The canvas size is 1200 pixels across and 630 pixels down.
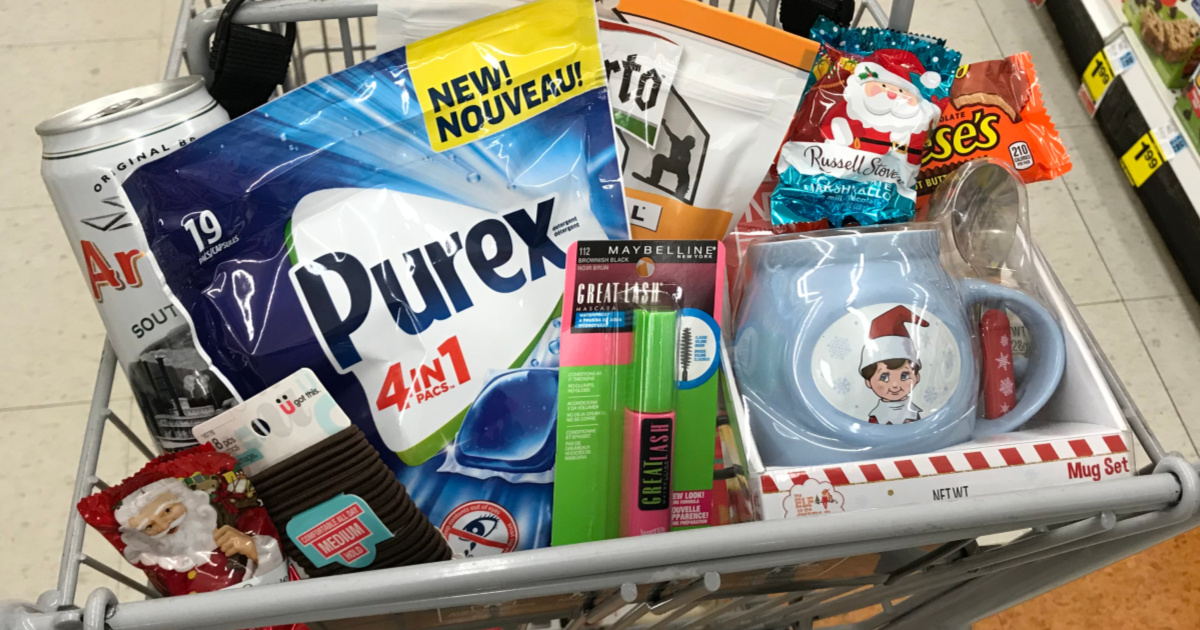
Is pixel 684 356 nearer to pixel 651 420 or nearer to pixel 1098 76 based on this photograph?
pixel 651 420

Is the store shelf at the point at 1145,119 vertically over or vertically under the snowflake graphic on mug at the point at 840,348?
under

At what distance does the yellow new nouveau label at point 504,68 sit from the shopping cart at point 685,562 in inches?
3.2

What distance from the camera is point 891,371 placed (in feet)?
2.05

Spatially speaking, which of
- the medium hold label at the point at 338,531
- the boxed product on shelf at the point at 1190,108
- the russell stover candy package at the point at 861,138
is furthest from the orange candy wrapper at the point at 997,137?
the boxed product on shelf at the point at 1190,108

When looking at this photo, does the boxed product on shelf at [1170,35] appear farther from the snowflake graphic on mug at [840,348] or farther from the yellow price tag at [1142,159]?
the snowflake graphic on mug at [840,348]

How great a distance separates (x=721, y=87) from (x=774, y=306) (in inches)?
8.4

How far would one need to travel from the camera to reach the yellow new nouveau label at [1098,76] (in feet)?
5.77

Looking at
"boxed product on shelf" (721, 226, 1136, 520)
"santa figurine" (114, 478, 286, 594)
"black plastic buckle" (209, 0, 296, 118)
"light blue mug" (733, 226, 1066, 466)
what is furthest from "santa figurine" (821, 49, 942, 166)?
"santa figurine" (114, 478, 286, 594)

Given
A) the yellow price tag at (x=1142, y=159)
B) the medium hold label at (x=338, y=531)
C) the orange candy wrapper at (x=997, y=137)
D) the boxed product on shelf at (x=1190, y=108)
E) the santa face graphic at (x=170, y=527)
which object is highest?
the orange candy wrapper at (x=997, y=137)

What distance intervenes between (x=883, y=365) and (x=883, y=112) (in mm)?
261

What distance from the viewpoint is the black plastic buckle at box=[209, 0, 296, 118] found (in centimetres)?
71

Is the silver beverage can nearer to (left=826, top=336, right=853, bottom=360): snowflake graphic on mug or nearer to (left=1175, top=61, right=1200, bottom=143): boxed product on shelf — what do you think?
(left=826, top=336, right=853, bottom=360): snowflake graphic on mug

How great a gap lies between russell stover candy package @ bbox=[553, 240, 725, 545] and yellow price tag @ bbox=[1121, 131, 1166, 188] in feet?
4.56

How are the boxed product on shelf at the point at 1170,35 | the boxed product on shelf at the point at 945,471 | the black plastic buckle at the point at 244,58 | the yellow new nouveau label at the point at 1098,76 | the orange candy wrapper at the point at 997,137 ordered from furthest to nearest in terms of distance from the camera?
→ the yellow new nouveau label at the point at 1098,76
the boxed product on shelf at the point at 1170,35
the orange candy wrapper at the point at 997,137
the black plastic buckle at the point at 244,58
the boxed product on shelf at the point at 945,471
